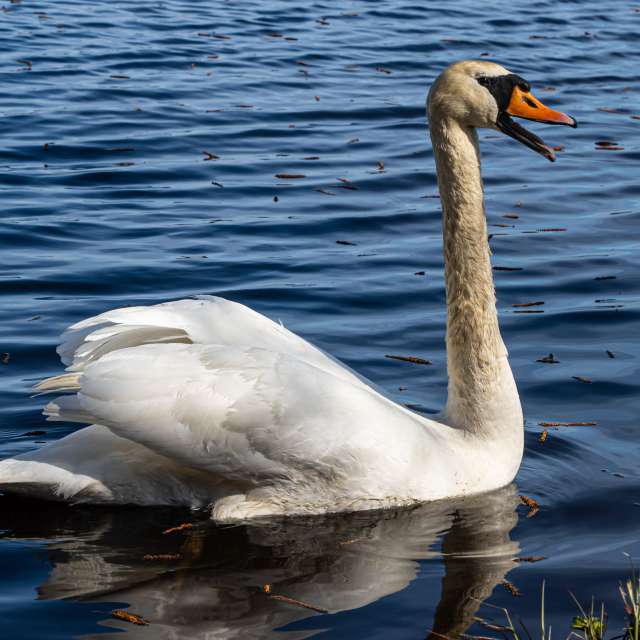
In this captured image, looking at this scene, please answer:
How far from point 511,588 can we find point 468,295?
1.55 metres

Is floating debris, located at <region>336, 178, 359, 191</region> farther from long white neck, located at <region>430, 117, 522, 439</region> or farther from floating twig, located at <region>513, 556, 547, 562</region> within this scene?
floating twig, located at <region>513, 556, 547, 562</region>

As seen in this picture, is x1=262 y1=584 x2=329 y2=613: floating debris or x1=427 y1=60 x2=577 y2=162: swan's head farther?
x1=427 y1=60 x2=577 y2=162: swan's head

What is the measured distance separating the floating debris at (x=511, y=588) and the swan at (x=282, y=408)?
0.66m

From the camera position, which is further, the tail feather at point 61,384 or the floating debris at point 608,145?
the floating debris at point 608,145

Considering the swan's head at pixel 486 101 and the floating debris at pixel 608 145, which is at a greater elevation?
the swan's head at pixel 486 101

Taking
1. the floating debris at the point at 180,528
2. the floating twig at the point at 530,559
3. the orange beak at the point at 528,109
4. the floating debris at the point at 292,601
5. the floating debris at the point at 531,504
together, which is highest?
the orange beak at the point at 528,109

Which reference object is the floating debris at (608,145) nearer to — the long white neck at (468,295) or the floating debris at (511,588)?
the long white neck at (468,295)

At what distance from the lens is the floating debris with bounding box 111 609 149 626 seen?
4626 millimetres

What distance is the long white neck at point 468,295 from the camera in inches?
237

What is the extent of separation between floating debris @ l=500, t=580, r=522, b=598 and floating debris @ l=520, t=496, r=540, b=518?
2.39 feet

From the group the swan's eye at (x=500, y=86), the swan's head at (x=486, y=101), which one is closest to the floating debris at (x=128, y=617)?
the swan's head at (x=486, y=101)

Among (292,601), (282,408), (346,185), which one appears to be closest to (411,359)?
(282,408)

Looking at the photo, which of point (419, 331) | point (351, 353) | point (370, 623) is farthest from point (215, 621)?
point (419, 331)

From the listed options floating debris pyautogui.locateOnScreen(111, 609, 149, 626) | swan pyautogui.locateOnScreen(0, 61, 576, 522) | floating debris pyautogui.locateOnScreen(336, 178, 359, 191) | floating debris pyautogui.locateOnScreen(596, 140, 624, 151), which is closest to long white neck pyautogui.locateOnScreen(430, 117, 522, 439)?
swan pyautogui.locateOnScreen(0, 61, 576, 522)
